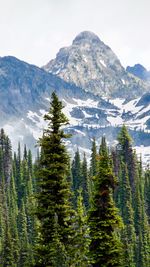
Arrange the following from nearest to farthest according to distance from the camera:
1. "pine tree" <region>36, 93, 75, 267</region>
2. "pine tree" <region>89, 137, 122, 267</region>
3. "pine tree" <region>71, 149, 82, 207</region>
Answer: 1. "pine tree" <region>36, 93, 75, 267</region>
2. "pine tree" <region>89, 137, 122, 267</region>
3. "pine tree" <region>71, 149, 82, 207</region>

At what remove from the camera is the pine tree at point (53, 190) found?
87.9ft

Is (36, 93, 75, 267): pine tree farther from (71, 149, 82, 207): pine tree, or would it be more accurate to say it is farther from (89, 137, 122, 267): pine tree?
(71, 149, 82, 207): pine tree

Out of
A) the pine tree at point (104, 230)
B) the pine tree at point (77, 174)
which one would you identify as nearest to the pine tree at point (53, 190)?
the pine tree at point (104, 230)

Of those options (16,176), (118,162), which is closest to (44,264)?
(118,162)

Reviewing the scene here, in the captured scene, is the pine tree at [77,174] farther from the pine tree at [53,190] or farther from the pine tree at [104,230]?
the pine tree at [53,190]

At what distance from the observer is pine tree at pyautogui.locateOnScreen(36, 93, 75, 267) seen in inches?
1054

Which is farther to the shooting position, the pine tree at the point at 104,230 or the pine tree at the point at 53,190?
the pine tree at the point at 104,230

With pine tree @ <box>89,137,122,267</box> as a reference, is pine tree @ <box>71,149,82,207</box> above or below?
above

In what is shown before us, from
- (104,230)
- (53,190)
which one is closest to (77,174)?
(104,230)

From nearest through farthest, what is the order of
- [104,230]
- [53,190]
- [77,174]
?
[53,190], [104,230], [77,174]

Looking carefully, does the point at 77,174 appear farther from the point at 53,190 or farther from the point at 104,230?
the point at 53,190

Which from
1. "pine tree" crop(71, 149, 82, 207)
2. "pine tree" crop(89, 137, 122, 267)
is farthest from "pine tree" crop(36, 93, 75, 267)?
"pine tree" crop(71, 149, 82, 207)

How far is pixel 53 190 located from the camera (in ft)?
91.4

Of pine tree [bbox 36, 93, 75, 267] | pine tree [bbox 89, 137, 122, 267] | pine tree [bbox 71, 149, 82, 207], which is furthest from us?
pine tree [bbox 71, 149, 82, 207]
